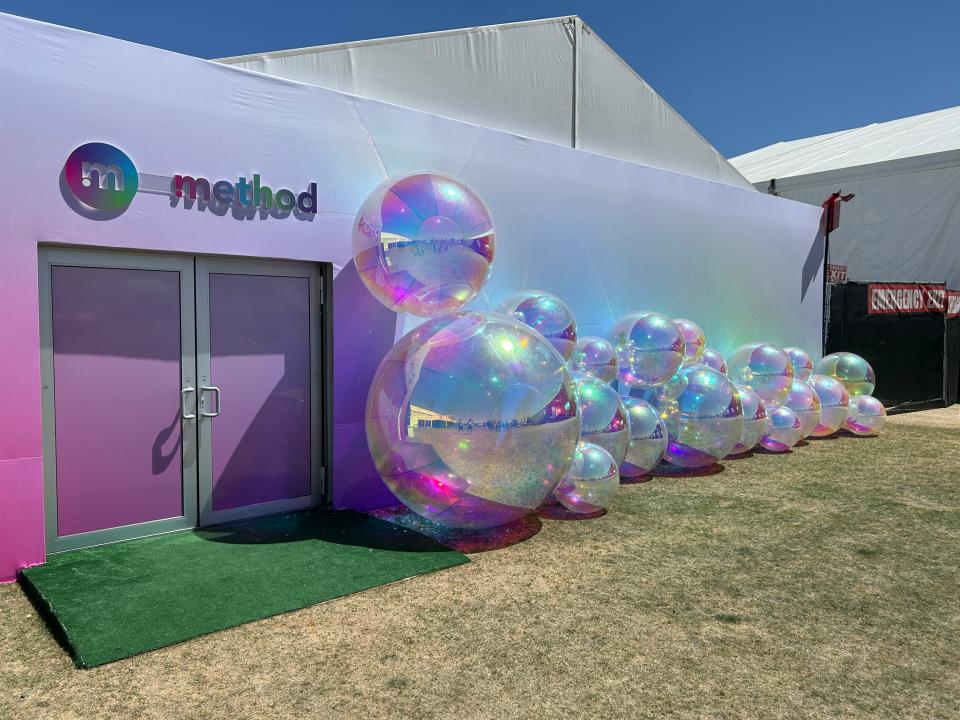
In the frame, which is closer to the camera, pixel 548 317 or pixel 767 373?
pixel 548 317

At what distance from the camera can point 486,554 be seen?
14.1 feet

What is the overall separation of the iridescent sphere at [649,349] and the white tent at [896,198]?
441 inches

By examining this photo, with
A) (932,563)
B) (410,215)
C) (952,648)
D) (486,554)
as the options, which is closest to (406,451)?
(486,554)

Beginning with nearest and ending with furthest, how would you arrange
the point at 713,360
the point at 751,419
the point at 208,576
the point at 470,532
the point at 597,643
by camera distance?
the point at 597,643 → the point at 208,576 → the point at 470,532 → the point at 751,419 → the point at 713,360

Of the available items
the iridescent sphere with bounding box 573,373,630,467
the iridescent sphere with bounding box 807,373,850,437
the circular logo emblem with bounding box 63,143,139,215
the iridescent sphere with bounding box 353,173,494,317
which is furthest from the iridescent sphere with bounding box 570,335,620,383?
the circular logo emblem with bounding box 63,143,139,215

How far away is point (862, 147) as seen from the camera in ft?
54.8

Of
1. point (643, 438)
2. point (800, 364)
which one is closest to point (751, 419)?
point (643, 438)

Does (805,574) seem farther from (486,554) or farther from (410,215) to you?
(410,215)

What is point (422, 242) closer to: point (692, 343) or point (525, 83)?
point (525, 83)

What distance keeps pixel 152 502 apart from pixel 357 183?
104 inches

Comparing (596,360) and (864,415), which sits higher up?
(596,360)

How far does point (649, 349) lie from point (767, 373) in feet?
6.26

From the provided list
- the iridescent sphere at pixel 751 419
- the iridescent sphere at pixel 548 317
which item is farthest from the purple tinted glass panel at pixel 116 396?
the iridescent sphere at pixel 751 419

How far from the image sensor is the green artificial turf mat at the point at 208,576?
10.6ft
